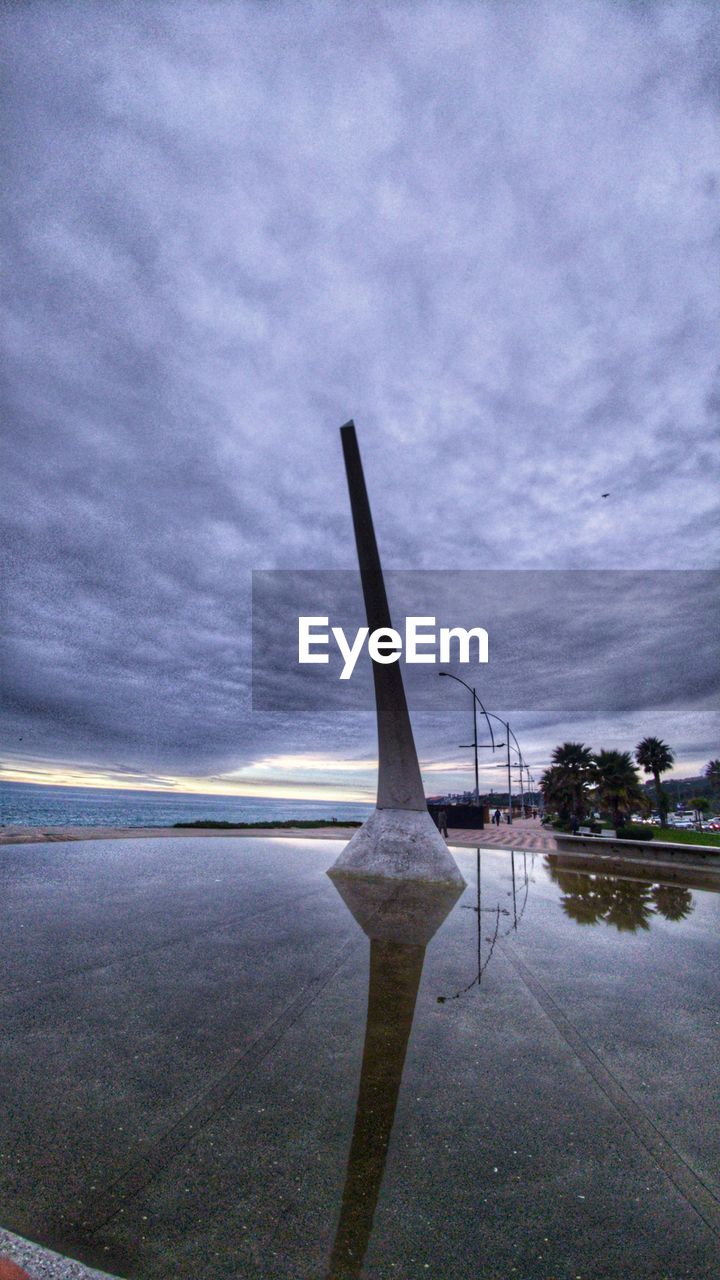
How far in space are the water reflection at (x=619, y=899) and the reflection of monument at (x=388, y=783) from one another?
2.66 metres

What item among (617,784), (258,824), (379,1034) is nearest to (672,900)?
(379,1034)

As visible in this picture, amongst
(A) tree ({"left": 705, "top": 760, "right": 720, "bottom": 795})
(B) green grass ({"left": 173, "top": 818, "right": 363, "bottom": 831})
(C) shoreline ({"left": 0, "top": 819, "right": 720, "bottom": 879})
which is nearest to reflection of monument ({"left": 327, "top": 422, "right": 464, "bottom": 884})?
(C) shoreline ({"left": 0, "top": 819, "right": 720, "bottom": 879})

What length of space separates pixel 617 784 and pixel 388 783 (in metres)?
29.4

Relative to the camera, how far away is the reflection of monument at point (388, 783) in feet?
41.2

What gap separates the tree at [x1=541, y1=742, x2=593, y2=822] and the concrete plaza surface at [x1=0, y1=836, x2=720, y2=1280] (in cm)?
3587

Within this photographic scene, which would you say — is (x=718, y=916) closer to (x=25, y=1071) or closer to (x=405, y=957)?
(x=405, y=957)

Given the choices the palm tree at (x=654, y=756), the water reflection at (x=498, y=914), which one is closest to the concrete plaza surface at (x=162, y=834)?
the water reflection at (x=498, y=914)

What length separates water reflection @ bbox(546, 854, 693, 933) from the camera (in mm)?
9289

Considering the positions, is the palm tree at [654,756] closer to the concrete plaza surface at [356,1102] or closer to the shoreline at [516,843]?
the shoreline at [516,843]

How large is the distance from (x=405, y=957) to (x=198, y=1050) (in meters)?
3.13

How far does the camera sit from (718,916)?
971 cm

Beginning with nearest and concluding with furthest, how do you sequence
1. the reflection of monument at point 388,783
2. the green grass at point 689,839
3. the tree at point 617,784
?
1. the reflection of monument at point 388,783
2. the green grass at point 689,839
3. the tree at point 617,784

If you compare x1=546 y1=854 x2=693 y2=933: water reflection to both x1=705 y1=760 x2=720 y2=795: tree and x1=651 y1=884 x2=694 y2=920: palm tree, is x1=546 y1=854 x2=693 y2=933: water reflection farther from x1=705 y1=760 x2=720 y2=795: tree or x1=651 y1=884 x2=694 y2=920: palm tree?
x1=705 y1=760 x2=720 y2=795: tree

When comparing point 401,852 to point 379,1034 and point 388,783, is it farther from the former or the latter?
point 379,1034
